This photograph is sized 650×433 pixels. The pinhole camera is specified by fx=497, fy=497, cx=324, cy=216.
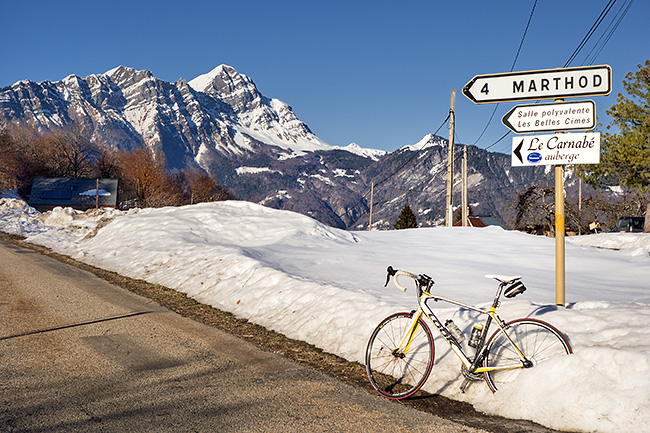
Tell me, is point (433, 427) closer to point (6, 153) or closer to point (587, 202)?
point (587, 202)

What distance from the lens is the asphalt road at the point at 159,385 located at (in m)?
4.52

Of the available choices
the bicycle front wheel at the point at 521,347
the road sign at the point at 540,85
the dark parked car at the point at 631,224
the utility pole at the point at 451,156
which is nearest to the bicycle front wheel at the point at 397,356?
the bicycle front wheel at the point at 521,347

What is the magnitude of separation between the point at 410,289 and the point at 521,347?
595 centimetres

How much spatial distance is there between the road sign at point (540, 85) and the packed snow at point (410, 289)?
3026 mm

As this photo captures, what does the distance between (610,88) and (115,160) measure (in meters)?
105

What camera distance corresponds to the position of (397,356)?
5914mm

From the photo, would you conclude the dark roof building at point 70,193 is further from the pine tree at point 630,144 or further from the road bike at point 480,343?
the road bike at point 480,343

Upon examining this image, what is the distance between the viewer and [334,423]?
181 inches

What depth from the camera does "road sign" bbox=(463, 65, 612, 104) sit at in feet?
22.5

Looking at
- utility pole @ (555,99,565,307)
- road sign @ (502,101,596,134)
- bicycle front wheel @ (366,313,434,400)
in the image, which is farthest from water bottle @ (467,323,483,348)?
road sign @ (502,101,596,134)

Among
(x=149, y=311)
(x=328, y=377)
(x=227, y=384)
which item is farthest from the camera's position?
(x=149, y=311)

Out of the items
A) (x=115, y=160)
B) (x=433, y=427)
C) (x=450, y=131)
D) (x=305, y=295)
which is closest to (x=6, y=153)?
(x=115, y=160)

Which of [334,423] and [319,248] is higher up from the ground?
[319,248]

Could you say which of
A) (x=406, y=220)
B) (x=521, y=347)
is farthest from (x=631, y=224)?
(x=521, y=347)
